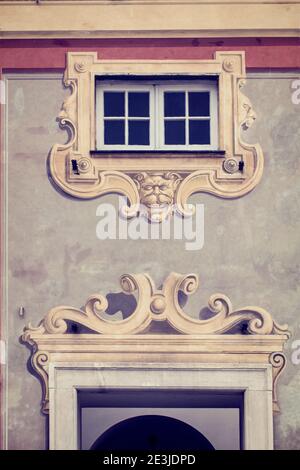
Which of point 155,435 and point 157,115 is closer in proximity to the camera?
point 157,115

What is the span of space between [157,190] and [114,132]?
0.81 m

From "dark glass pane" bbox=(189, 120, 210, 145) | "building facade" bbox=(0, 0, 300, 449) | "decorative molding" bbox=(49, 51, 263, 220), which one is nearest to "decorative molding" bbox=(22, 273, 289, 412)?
→ "building facade" bbox=(0, 0, 300, 449)

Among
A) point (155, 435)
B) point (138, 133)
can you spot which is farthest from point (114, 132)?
point (155, 435)

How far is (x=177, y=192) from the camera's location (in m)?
16.2

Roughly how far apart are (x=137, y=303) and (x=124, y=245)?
24.8 inches

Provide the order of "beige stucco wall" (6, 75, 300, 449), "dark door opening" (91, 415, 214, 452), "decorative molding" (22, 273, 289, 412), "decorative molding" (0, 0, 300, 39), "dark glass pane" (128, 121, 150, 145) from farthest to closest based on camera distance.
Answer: "dark door opening" (91, 415, 214, 452) < "decorative molding" (0, 0, 300, 39) < "dark glass pane" (128, 121, 150, 145) < "beige stucco wall" (6, 75, 300, 449) < "decorative molding" (22, 273, 289, 412)

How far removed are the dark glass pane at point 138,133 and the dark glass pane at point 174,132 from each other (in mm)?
208

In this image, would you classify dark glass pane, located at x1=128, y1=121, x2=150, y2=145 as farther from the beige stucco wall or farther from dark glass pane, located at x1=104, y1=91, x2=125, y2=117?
the beige stucco wall

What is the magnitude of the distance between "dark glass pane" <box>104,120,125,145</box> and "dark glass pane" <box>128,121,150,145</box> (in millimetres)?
83

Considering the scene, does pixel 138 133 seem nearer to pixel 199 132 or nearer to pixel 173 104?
pixel 173 104

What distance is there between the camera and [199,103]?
16.6 meters

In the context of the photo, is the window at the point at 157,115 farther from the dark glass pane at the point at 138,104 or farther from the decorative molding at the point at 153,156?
the decorative molding at the point at 153,156

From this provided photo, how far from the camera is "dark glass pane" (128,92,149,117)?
16.6 m
